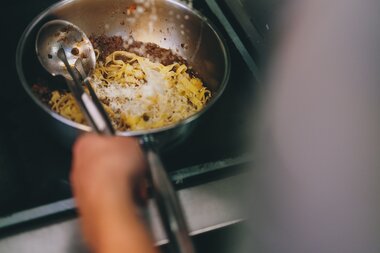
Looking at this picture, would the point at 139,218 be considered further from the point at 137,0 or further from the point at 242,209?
the point at 137,0

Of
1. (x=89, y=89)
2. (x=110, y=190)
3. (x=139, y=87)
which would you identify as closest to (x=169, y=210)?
(x=110, y=190)

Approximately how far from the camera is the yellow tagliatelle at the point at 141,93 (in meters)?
0.94

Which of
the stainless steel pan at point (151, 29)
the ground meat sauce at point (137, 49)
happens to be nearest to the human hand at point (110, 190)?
the stainless steel pan at point (151, 29)

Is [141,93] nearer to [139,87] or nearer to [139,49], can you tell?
[139,87]

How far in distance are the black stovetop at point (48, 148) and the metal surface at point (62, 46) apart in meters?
0.09

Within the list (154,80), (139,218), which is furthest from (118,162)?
(154,80)

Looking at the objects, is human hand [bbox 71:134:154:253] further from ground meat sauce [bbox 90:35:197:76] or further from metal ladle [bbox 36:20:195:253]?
ground meat sauce [bbox 90:35:197:76]

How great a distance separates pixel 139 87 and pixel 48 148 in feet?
0.89

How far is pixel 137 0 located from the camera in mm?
1074

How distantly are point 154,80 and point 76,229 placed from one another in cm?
43

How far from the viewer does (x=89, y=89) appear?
2.90 feet

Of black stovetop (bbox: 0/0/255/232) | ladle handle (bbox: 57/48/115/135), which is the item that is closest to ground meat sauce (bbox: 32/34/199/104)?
black stovetop (bbox: 0/0/255/232)

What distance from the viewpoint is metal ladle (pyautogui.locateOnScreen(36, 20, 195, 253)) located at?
2.08 ft

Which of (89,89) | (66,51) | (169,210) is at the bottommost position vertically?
(169,210)
